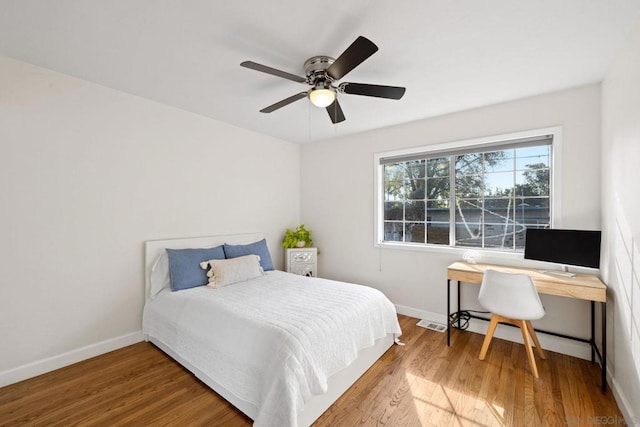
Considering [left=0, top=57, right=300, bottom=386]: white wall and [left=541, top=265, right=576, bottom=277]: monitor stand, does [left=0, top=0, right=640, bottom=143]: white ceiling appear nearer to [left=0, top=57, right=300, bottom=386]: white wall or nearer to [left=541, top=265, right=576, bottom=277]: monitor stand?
[left=0, top=57, right=300, bottom=386]: white wall

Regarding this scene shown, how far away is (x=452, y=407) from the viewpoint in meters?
1.92

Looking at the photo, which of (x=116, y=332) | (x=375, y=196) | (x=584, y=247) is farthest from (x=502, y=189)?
(x=116, y=332)

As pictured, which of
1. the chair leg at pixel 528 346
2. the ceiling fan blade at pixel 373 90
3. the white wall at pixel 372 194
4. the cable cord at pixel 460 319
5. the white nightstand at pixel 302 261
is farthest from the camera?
the white nightstand at pixel 302 261

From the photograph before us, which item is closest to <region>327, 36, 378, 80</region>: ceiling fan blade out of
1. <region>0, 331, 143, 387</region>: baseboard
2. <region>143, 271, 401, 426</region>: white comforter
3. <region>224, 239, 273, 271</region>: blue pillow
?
<region>143, 271, 401, 426</region>: white comforter

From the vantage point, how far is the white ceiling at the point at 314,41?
158 centimetres

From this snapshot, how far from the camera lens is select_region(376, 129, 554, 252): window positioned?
9.41 ft

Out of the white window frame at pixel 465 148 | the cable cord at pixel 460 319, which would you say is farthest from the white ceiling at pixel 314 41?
the cable cord at pixel 460 319

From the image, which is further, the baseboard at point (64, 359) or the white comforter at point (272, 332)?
the baseboard at point (64, 359)

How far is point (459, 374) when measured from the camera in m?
2.31

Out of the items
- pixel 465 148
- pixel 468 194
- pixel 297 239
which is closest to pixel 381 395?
pixel 468 194

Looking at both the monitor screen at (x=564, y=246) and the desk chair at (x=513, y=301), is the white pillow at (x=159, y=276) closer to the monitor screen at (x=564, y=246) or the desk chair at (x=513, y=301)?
the desk chair at (x=513, y=301)

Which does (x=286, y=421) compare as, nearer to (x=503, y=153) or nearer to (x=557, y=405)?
(x=557, y=405)

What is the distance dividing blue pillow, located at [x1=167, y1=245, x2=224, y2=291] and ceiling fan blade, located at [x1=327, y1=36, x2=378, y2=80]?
2.30 meters

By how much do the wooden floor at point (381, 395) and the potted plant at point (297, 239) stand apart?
2.06 metres
